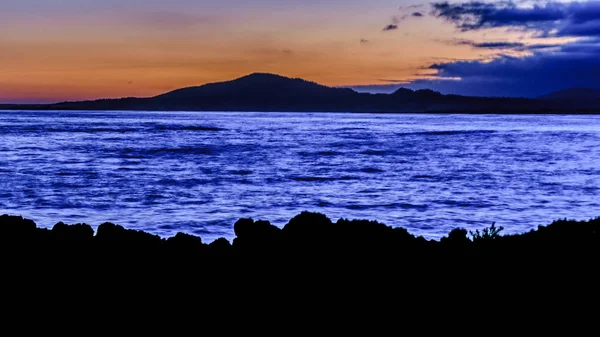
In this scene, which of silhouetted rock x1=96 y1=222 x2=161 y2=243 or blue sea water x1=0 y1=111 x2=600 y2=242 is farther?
blue sea water x1=0 y1=111 x2=600 y2=242

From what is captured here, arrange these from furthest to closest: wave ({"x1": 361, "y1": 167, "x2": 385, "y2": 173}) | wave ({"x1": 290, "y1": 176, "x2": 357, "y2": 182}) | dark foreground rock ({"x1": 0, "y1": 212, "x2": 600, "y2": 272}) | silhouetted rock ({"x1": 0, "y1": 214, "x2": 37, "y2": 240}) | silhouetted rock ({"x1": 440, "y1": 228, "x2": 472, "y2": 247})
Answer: wave ({"x1": 361, "y1": 167, "x2": 385, "y2": 173}), wave ({"x1": 290, "y1": 176, "x2": 357, "y2": 182}), silhouetted rock ({"x1": 440, "y1": 228, "x2": 472, "y2": 247}), silhouetted rock ({"x1": 0, "y1": 214, "x2": 37, "y2": 240}), dark foreground rock ({"x1": 0, "y1": 212, "x2": 600, "y2": 272})

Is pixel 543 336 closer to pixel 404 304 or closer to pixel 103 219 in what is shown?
pixel 404 304

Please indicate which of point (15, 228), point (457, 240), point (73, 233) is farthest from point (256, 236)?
point (15, 228)

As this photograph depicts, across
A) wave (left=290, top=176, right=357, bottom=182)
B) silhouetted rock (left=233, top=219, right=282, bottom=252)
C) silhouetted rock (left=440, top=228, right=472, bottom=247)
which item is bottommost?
wave (left=290, top=176, right=357, bottom=182)

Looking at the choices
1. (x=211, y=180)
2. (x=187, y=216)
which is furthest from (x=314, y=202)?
(x=211, y=180)

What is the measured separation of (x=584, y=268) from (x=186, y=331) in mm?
3734

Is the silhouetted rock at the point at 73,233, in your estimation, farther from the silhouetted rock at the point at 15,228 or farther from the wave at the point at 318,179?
the wave at the point at 318,179

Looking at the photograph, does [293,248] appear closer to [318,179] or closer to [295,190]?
[295,190]

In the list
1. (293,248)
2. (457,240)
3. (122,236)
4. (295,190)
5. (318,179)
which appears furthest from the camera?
(318,179)

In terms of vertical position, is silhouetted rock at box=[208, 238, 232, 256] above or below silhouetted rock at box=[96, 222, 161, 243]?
below

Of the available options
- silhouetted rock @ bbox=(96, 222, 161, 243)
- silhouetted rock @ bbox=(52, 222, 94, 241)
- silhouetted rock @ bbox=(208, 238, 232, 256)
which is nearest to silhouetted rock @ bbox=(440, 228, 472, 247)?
silhouetted rock @ bbox=(208, 238, 232, 256)

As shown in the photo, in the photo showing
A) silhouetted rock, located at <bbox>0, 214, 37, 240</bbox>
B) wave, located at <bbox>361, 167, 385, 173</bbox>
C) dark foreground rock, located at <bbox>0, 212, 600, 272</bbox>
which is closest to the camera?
dark foreground rock, located at <bbox>0, 212, 600, 272</bbox>

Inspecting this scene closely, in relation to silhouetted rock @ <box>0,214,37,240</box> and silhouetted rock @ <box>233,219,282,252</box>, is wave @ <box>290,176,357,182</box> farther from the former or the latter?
silhouetted rock @ <box>0,214,37,240</box>

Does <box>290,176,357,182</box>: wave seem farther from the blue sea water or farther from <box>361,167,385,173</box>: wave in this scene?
<box>361,167,385,173</box>: wave
